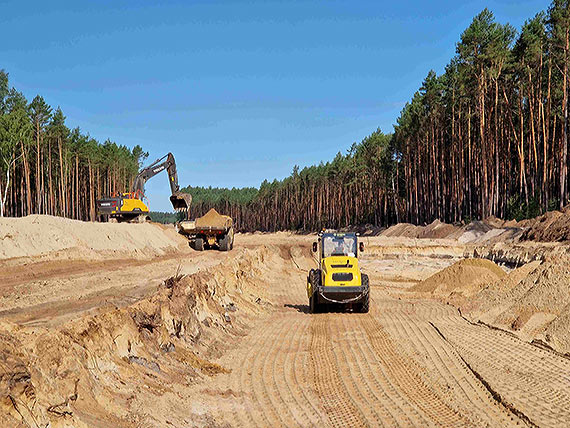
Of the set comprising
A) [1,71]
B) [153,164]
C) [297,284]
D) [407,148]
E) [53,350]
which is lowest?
[297,284]

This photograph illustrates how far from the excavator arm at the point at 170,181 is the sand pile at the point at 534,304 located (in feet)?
75.7

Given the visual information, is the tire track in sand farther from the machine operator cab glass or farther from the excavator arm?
the excavator arm

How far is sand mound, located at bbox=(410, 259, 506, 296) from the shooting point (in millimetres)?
23328

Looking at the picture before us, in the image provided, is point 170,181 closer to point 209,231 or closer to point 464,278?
point 209,231

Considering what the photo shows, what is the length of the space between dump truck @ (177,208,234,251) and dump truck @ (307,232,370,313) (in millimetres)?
17385

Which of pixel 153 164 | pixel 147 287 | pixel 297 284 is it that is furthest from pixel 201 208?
pixel 147 287

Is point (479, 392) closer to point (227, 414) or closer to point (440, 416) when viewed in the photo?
point (440, 416)

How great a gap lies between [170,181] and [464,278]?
23162 mm

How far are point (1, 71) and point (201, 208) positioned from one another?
124159 mm

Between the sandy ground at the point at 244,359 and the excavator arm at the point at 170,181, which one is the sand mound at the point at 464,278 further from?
the excavator arm at the point at 170,181

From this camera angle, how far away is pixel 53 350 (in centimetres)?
679

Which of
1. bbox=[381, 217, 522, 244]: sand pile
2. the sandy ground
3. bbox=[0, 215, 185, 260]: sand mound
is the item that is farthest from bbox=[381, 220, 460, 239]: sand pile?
the sandy ground

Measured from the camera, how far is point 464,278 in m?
24.0

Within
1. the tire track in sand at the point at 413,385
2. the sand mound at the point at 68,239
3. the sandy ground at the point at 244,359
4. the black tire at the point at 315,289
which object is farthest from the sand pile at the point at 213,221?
the tire track in sand at the point at 413,385
